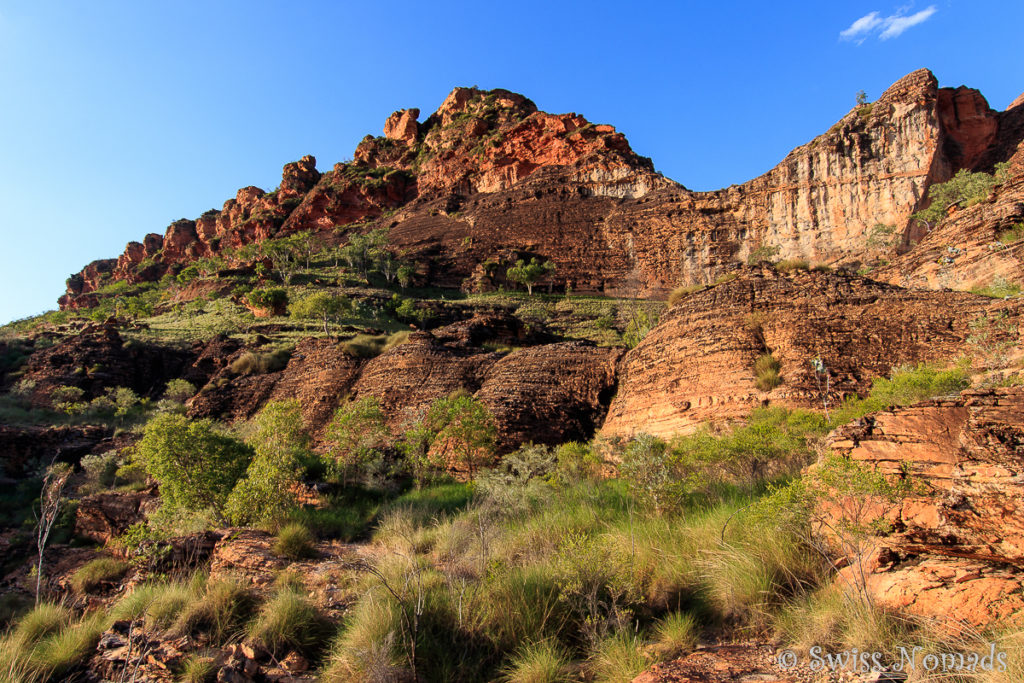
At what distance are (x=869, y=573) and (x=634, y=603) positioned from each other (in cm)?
184

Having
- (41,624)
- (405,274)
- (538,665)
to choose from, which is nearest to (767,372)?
(538,665)

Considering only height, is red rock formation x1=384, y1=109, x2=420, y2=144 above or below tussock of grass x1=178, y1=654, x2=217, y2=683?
above

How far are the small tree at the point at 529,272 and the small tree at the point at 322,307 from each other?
20090mm

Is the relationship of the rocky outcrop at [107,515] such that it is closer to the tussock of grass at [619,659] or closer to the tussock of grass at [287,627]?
the tussock of grass at [287,627]

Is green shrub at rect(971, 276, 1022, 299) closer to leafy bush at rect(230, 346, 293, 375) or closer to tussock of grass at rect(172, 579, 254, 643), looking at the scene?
tussock of grass at rect(172, 579, 254, 643)

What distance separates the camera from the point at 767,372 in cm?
1230

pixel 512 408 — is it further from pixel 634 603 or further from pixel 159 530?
pixel 634 603

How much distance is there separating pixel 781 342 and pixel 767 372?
4.12 feet

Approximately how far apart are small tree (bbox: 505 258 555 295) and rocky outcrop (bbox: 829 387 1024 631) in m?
49.0

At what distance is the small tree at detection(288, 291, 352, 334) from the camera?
125 ft

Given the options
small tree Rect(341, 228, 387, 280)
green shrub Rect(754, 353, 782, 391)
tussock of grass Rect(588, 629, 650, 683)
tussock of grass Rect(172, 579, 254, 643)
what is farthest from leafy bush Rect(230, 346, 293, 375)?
tussock of grass Rect(588, 629, 650, 683)

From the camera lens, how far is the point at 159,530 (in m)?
10.3

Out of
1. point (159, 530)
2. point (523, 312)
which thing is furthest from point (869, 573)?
point (523, 312)

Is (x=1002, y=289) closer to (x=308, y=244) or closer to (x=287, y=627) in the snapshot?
(x=287, y=627)
